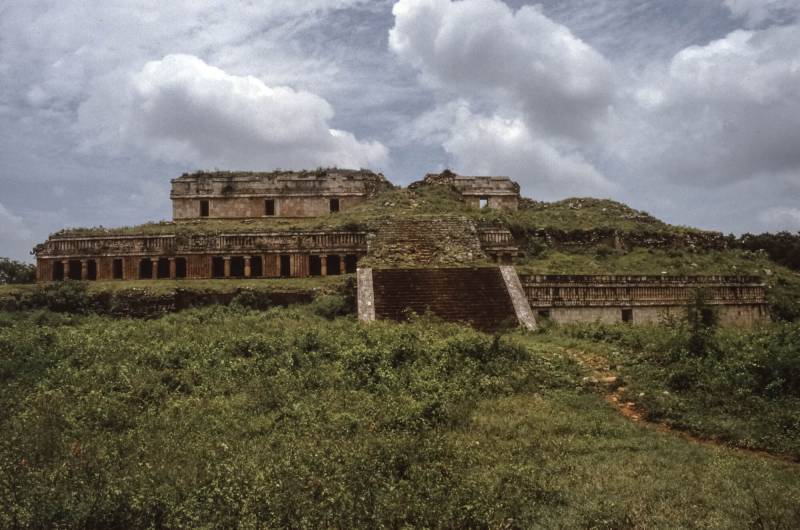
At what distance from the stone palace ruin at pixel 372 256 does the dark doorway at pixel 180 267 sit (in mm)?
40

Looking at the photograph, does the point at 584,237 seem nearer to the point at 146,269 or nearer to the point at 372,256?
the point at 372,256

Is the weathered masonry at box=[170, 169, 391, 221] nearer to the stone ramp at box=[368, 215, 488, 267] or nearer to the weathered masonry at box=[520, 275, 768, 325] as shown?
the stone ramp at box=[368, 215, 488, 267]

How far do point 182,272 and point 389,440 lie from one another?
791 inches

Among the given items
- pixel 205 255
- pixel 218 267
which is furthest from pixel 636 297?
pixel 205 255

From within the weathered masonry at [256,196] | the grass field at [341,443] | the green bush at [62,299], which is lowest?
the grass field at [341,443]

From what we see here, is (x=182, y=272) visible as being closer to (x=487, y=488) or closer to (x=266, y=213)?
(x=266, y=213)

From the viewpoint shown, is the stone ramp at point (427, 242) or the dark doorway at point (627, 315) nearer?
the dark doorway at point (627, 315)

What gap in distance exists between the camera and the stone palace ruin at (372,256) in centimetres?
2173

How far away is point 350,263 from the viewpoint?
90.7 ft

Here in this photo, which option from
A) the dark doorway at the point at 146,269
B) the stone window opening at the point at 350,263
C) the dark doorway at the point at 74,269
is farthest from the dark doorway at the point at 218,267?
the dark doorway at the point at 74,269

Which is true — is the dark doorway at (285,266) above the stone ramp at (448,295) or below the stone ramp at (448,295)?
above

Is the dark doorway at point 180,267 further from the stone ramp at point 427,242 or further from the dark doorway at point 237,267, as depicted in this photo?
the stone ramp at point 427,242

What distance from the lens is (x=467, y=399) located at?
12133 mm

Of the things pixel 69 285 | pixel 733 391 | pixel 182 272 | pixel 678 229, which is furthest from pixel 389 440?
pixel 678 229
